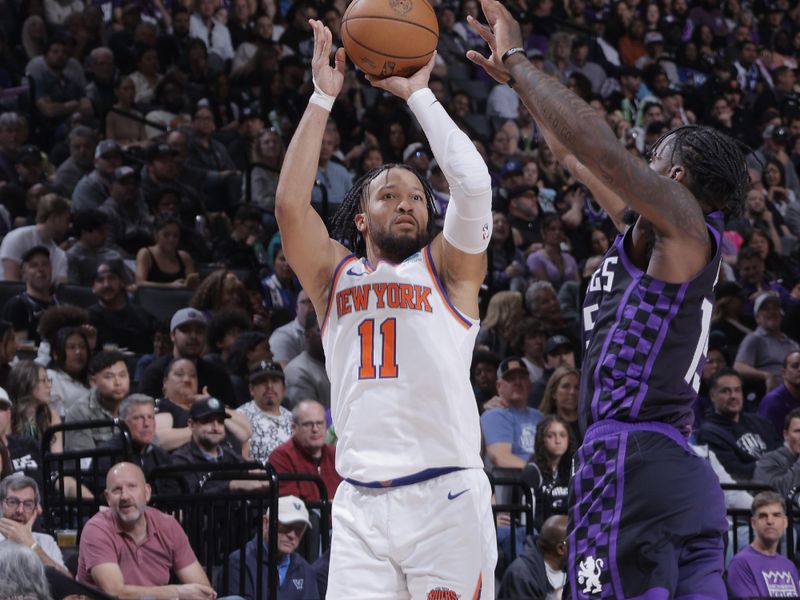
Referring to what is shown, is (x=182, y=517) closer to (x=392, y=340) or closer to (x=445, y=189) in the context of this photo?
(x=392, y=340)

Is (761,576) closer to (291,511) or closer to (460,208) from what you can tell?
(291,511)

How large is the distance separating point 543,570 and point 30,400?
3.42 meters

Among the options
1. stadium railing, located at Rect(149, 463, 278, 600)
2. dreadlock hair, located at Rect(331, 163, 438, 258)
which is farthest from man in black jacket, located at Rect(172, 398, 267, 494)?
dreadlock hair, located at Rect(331, 163, 438, 258)

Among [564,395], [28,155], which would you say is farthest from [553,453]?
[28,155]

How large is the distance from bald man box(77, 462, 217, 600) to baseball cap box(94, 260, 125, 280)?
11.9 ft

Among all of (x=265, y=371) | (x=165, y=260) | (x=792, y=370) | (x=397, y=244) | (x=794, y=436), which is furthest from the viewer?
(x=165, y=260)

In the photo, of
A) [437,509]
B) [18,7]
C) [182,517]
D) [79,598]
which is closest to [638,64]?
[18,7]

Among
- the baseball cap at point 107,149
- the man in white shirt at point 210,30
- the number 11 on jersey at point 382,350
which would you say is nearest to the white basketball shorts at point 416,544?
the number 11 on jersey at point 382,350

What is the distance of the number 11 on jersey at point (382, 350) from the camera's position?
4.57 metres

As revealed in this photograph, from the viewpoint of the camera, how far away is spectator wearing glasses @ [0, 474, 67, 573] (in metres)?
7.20

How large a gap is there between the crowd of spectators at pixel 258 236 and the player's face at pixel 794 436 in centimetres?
2

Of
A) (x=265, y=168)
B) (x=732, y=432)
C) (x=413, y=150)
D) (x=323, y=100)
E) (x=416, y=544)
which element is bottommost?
(x=732, y=432)

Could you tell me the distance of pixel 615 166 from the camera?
3844mm

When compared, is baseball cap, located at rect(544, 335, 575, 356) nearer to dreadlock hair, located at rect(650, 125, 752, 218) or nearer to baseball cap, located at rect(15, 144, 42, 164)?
baseball cap, located at rect(15, 144, 42, 164)
